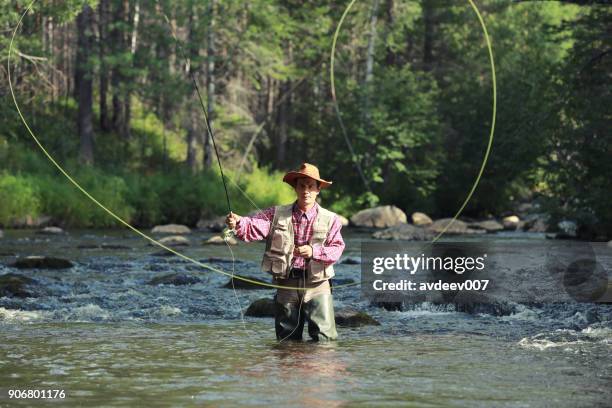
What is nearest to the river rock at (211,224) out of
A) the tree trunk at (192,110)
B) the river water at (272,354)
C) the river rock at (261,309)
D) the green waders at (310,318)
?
the tree trunk at (192,110)

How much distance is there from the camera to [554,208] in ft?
71.2

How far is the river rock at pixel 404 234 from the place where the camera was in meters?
23.2

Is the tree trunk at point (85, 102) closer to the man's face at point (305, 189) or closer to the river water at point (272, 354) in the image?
the river water at point (272, 354)

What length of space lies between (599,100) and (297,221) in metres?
14.6

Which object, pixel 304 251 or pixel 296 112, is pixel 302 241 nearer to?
pixel 304 251

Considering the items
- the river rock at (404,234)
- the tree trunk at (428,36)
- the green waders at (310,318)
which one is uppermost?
the tree trunk at (428,36)

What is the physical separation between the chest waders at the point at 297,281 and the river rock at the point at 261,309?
219 cm

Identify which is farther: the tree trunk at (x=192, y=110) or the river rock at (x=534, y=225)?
the tree trunk at (x=192, y=110)

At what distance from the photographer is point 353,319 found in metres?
9.61

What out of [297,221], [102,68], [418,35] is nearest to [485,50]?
[418,35]

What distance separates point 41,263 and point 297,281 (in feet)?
26.6

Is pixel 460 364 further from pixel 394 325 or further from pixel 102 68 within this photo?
pixel 102 68

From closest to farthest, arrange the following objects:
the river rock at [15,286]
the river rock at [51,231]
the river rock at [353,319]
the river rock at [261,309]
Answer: the river rock at [353,319], the river rock at [261,309], the river rock at [15,286], the river rock at [51,231]

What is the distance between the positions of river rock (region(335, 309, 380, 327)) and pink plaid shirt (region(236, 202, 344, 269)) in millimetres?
1935
